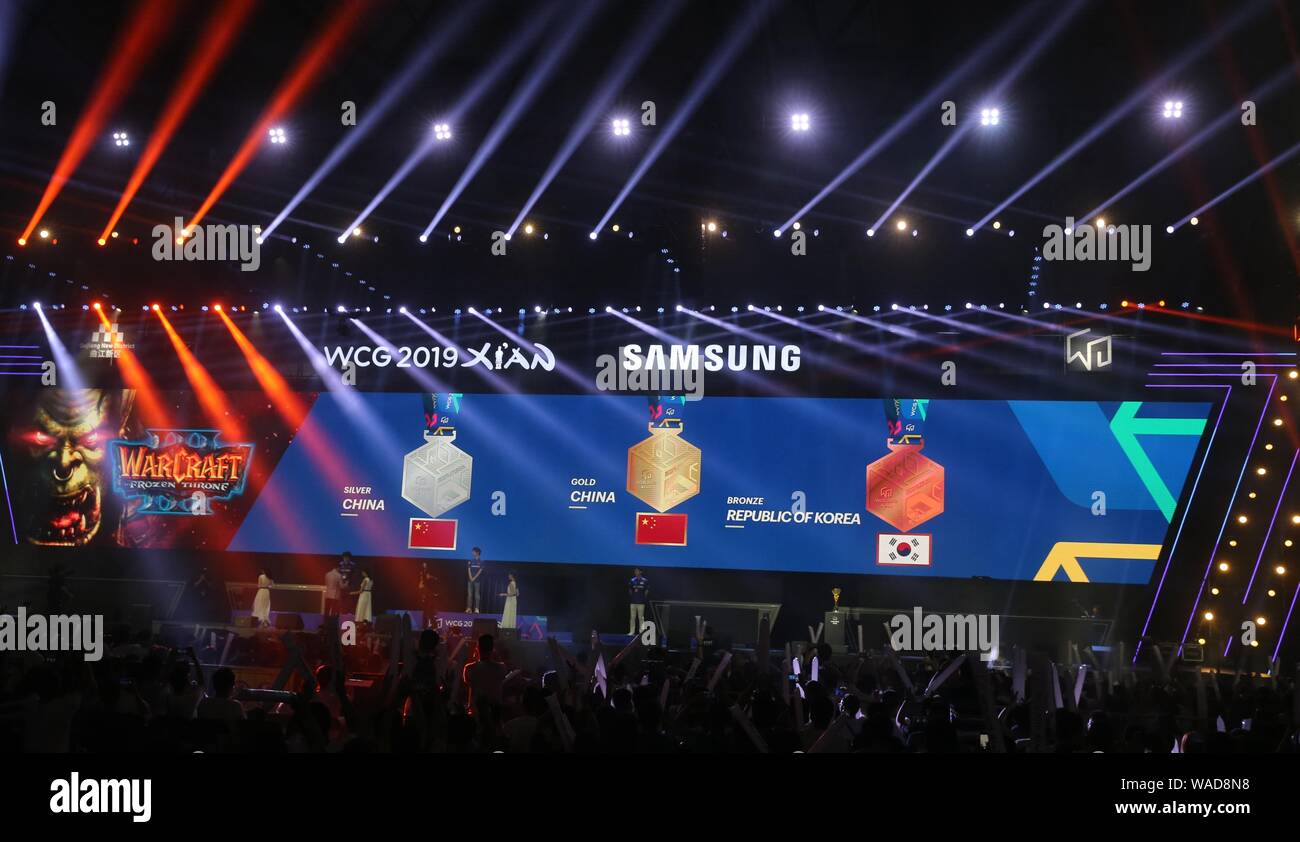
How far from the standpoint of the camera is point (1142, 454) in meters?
15.6

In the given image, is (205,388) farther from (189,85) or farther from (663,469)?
(663,469)

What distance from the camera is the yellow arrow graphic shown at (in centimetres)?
1542

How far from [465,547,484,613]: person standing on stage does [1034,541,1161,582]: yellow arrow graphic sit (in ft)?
26.6

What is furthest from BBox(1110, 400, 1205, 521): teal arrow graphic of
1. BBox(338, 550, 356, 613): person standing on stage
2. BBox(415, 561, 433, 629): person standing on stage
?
BBox(338, 550, 356, 613): person standing on stage

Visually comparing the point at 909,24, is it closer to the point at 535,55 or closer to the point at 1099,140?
the point at 1099,140

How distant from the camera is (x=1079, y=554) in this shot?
1559 centimetres

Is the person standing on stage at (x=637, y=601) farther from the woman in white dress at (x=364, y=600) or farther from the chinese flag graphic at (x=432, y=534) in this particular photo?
the woman in white dress at (x=364, y=600)

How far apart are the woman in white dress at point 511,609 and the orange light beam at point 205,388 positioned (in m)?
5.20

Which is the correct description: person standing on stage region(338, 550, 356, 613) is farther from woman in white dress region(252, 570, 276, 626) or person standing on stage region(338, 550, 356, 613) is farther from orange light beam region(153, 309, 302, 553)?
orange light beam region(153, 309, 302, 553)

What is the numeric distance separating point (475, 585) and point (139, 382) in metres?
6.66

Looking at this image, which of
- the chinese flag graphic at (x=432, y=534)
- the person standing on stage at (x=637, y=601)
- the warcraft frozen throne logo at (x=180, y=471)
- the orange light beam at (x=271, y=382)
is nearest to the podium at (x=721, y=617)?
the person standing on stage at (x=637, y=601)

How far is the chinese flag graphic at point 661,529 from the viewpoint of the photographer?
1653 cm
